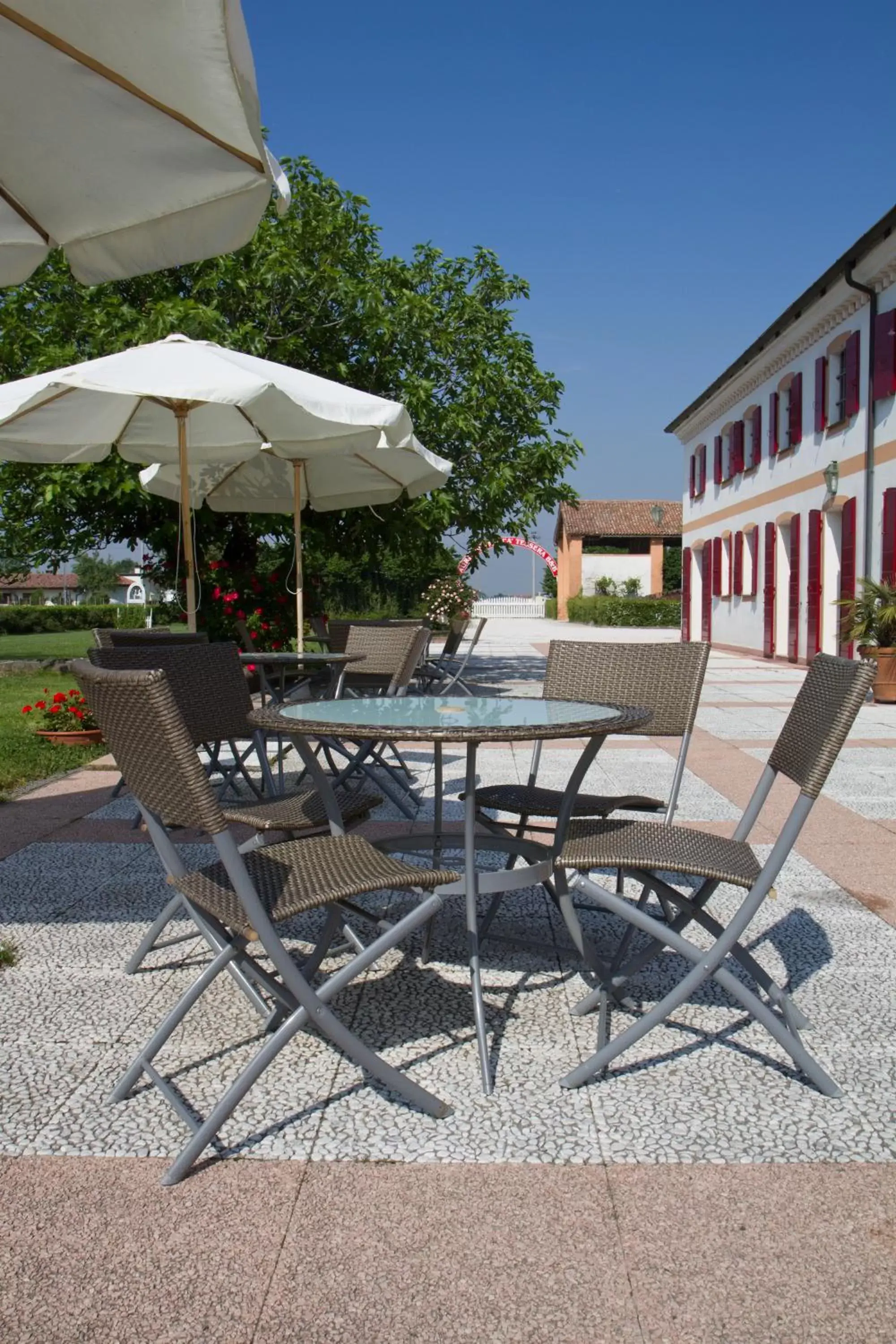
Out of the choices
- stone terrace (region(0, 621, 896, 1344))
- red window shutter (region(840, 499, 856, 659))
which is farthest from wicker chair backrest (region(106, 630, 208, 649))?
red window shutter (region(840, 499, 856, 659))

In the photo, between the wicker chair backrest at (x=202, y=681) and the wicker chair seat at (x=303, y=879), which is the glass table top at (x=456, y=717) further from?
the wicker chair backrest at (x=202, y=681)

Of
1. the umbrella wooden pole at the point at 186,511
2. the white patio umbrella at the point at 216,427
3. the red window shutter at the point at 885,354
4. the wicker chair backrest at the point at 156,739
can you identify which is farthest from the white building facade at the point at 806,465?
the wicker chair backrest at the point at 156,739

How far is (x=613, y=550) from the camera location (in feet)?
174

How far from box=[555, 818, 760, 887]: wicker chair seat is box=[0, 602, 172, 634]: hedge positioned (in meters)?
41.7

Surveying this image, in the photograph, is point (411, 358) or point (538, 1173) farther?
point (411, 358)

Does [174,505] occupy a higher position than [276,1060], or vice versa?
[174,505]

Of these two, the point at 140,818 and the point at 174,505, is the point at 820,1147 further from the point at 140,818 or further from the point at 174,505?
the point at 174,505

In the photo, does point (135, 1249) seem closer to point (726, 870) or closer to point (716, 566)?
point (726, 870)

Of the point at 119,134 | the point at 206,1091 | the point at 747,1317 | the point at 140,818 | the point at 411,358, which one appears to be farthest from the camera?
the point at 411,358

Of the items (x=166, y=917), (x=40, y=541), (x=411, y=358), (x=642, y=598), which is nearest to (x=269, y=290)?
(x=411, y=358)

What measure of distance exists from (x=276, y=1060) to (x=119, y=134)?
2.78 m

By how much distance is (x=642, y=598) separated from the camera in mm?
43969

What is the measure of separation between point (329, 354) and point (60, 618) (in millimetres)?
41583

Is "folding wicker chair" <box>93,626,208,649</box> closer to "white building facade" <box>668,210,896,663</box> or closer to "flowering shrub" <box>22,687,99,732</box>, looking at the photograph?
"flowering shrub" <box>22,687,99,732</box>
